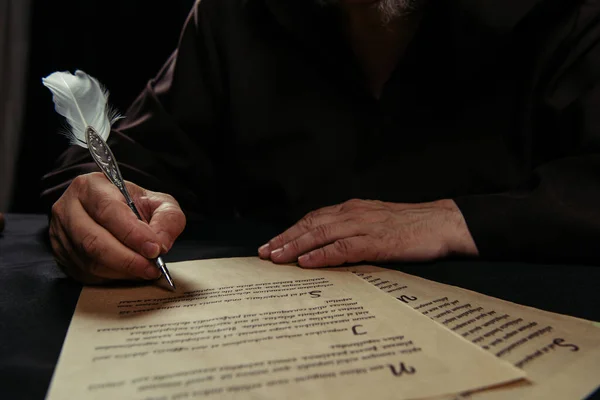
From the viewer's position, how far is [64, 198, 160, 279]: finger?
1.70 feet

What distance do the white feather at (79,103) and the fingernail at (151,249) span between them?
21cm

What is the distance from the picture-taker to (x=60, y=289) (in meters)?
0.57

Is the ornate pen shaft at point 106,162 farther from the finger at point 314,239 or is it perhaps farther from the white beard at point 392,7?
the white beard at point 392,7

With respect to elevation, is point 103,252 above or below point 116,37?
below

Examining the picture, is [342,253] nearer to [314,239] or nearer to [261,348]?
[314,239]

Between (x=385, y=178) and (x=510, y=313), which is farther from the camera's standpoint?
(x=385, y=178)

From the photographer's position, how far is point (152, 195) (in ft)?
2.16

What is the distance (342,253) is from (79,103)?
415 millimetres

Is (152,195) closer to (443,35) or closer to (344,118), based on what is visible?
(344,118)

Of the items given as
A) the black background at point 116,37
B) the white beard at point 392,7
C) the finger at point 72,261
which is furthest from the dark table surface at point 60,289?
the black background at point 116,37

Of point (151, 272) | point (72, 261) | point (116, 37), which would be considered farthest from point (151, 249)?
point (116, 37)

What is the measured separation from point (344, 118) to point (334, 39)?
16 centimetres

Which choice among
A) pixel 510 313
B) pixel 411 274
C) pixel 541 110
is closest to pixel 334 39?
pixel 541 110

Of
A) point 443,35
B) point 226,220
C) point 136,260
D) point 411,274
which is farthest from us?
point 226,220
